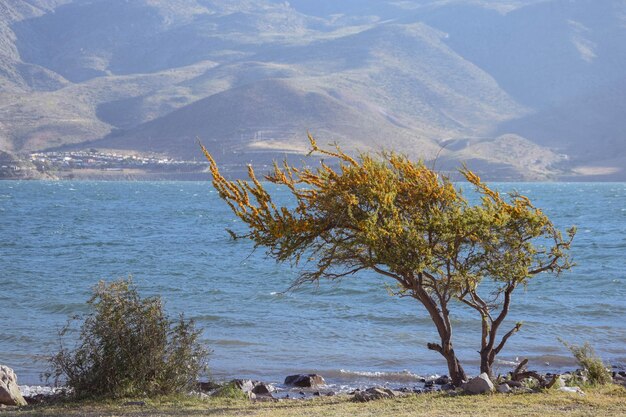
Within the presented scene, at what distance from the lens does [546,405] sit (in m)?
13.3

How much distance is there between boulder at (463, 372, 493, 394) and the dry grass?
31 centimetres

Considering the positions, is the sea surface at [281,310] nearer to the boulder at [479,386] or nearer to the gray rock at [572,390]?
the gray rock at [572,390]

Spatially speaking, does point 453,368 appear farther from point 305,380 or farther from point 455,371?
point 305,380

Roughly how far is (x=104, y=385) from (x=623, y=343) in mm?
14070

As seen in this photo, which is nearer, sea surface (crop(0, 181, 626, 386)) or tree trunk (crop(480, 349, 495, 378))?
tree trunk (crop(480, 349, 495, 378))

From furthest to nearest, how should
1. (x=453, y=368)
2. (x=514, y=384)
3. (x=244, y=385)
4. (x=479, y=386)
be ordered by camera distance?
(x=244, y=385) → (x=453, y=368) → (x=514, y=384) → (x=479, y=386)

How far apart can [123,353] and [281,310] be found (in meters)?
14.8

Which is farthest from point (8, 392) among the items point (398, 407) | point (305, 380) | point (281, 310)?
point (281, 310)

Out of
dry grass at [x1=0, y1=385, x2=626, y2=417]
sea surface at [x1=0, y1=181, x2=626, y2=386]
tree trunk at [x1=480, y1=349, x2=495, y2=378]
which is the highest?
sea surface at [x1=0, y1=181, x2=626, y2=386]

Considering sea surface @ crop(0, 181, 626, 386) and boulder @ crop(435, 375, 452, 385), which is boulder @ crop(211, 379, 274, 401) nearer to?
sea surface @ crop(0, 181, 626, 386)

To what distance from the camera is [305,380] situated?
18234 mm

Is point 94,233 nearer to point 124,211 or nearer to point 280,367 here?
point 124,211

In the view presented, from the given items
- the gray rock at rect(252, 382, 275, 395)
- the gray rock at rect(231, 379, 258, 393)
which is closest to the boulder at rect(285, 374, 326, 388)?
the gray rock at rect(252, 382, 275, 395)

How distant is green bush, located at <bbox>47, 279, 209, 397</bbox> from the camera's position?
14.5 metres
